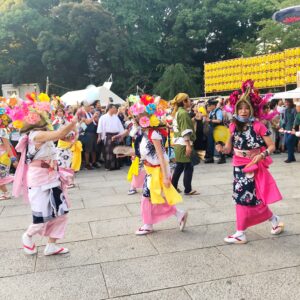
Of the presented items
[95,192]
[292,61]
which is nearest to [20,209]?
[95,192]

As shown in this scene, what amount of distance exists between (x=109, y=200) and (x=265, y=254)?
3157 millimetres

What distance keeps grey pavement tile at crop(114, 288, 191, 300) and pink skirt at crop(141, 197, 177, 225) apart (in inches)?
56.2

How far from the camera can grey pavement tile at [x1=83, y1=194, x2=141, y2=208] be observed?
609 centimetres

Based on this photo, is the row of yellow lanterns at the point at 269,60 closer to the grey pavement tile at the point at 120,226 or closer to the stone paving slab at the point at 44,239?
the grey pavement tile at the point at 120,226

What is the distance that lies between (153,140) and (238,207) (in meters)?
1.20

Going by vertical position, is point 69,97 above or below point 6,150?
above

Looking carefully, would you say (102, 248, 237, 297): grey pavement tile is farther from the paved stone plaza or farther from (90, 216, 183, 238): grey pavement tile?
(90, 216, 183, 238): grey pavement tile

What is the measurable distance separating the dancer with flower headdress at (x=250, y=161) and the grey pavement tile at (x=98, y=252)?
958 mm

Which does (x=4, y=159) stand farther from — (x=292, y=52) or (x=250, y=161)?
(x=292, y=52)

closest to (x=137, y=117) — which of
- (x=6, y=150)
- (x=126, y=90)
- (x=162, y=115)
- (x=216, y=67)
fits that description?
(x=162, y=115)

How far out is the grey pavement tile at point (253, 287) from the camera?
9.65ft

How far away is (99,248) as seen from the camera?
4.09m

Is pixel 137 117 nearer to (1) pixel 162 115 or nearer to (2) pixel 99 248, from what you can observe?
(1) pixel 162 115

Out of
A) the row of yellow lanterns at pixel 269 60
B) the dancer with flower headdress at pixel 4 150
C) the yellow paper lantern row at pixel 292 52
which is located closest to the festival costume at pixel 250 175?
the dancer with flower headdress at pixel 4 150
